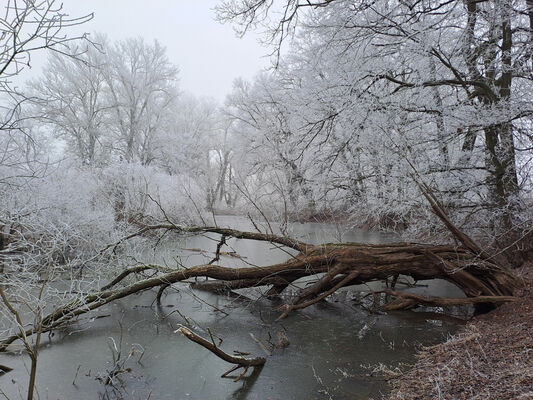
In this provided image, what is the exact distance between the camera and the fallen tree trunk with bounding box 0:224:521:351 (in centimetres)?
687

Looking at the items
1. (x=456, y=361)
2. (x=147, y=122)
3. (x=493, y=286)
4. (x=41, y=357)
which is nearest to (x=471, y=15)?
(x=493, y=286)

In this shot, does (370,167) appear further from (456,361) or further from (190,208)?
(190,208)

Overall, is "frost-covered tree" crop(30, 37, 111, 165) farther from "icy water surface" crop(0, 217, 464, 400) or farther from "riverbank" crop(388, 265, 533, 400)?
"riverbank" crop(388, 265, 533, 400)

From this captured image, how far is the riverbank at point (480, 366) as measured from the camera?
331cm

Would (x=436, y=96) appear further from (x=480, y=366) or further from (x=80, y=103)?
(x=80, y=103)

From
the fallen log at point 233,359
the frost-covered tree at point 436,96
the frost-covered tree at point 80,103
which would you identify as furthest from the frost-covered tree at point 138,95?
the fallen log at point 233,359

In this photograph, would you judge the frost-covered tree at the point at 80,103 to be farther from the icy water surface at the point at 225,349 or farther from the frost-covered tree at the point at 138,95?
the icy water surface at the point at 225,349

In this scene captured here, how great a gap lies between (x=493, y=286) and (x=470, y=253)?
61 cm

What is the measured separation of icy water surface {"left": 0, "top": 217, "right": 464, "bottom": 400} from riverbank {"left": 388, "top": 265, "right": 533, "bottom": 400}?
0.41 metres

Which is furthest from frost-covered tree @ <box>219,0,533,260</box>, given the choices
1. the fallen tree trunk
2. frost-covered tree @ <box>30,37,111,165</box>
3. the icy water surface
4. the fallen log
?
frost-covered tree @ <box>30,37,111,165</box>

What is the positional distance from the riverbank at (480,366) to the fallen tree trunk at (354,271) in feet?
3.23

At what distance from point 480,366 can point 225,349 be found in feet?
10.4

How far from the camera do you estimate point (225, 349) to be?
5.82 metres

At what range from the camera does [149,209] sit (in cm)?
1545
